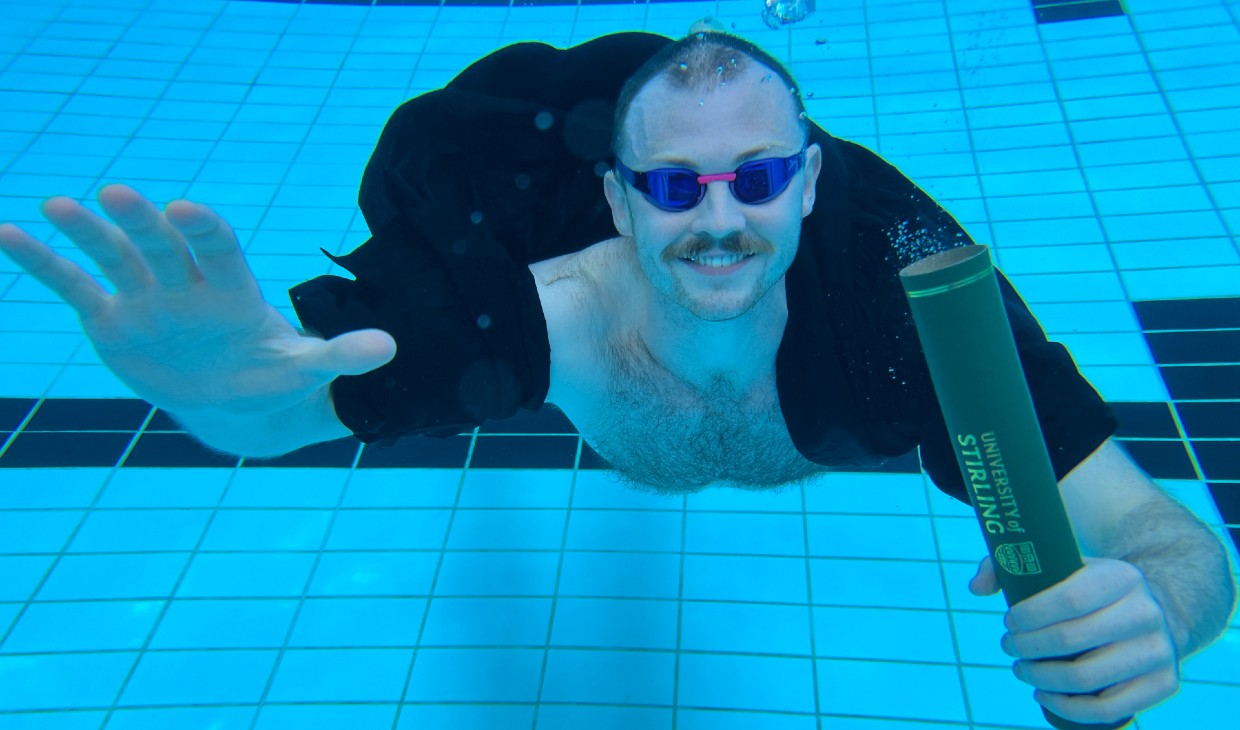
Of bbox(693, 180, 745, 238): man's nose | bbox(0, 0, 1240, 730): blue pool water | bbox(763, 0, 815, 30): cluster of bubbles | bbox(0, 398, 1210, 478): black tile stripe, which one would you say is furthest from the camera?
bbox(763, 0, 815, 30): cluster of bubbles

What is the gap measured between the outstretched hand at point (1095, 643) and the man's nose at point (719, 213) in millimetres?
867

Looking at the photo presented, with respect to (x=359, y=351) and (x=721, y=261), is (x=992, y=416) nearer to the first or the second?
(x=359, y=351)

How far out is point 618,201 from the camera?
1.92 meters

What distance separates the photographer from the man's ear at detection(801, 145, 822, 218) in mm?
1892

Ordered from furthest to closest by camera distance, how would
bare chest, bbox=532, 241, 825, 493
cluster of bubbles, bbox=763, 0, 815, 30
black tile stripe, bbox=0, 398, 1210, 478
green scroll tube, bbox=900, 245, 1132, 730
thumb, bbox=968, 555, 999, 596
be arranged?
1. cluster of bubbles, bbox=763, 0, 815, 30
2. black tile stripe, bbox=0, 398, 1210, 478
3. bare chest, bbox=532, 241, 825, 493
4. thumb, bbox=968, 555, 999, 596
5. green scroll tube, bbox=900, 245, 1132, 730

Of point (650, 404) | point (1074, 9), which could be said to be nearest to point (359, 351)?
point (650, 404)

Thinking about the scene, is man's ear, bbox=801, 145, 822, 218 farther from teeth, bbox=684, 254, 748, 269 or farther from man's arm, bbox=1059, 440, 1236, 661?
man's arm, bbox=1059, 440, 1236, 661

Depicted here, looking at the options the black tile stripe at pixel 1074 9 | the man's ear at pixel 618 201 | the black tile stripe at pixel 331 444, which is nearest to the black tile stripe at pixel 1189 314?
the black tile stripe at pixel 331 444

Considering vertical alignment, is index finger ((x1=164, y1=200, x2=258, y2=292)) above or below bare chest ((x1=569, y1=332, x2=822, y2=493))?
above

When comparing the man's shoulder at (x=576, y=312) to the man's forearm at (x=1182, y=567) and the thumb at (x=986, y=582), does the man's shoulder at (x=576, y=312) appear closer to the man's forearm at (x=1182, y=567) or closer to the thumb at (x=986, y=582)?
the thumb at (x=986, y=582)

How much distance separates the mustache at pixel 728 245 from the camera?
5.61ft

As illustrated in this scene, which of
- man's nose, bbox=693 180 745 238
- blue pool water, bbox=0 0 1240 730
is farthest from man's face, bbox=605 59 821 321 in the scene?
blue pool water, bbox=0 0 1240 730

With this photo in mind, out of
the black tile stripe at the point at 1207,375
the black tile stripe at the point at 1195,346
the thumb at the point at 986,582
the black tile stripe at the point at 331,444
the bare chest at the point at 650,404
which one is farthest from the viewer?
the black tile stripe at the point at 1195,346

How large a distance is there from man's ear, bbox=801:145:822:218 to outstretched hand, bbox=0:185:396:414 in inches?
43.2
